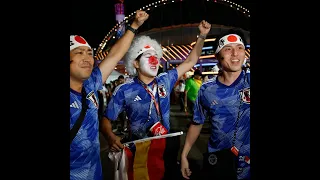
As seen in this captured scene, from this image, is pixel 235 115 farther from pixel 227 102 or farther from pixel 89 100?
pixel 89 100

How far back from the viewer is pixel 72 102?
→ 199 centimetres

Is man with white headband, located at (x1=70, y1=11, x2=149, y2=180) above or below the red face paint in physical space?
below

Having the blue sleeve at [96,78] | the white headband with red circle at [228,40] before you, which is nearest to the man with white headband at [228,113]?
the white headband with red circle at [228,40]

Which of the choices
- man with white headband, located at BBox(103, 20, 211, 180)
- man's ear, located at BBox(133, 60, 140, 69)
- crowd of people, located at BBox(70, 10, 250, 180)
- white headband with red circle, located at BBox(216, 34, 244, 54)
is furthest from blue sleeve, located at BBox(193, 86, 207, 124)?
man's ear, located at BBox(133, 60, 140, 69)

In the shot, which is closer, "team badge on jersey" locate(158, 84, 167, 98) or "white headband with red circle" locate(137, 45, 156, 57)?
"team badge on jersey" locate(158, 84, 167, 98)

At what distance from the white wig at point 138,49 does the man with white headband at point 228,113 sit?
100 centimetres

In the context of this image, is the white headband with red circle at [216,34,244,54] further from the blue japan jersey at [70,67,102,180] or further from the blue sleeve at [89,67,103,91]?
the blue japan jersey at [70,67,102,180]

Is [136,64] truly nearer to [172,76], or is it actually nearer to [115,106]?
[172,76]

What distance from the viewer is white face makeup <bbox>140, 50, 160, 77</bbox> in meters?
3.19

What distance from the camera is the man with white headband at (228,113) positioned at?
237 centimetres

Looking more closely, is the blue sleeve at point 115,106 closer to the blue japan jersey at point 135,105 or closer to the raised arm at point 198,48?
the blue japan jersey at point 135,105
